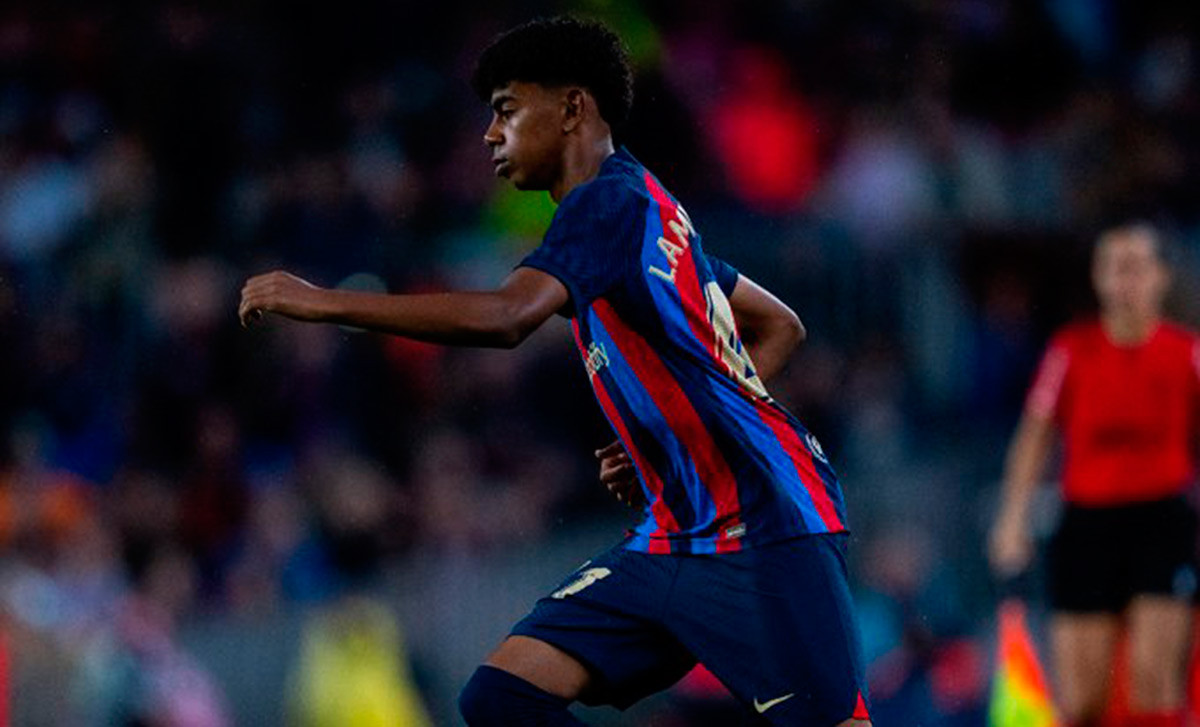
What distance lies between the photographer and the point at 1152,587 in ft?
27.1

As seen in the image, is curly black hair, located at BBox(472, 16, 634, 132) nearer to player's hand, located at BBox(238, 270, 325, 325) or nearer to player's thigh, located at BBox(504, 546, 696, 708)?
player's hand, located at BBox(238, 270, 325, 325)

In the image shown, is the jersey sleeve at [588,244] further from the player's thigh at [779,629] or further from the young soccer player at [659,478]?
the player's thigh at [779,629]

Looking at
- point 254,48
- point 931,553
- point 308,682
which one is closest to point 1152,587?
point 931,553

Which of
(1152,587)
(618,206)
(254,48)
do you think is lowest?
(1152,587)

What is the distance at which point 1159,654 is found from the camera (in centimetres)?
826

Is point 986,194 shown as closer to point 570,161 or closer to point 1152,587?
point 1152,587

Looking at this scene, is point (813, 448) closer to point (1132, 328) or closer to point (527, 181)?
point (527, 181)

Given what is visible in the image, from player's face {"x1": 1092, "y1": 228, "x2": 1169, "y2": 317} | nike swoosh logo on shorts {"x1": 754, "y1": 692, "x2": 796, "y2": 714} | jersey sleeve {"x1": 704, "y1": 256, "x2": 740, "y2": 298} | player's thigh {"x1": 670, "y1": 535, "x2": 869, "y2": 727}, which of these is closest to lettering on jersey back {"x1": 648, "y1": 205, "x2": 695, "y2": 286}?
jersey sleeve {"x1": 704, "y1": 256, "x2": 740, "y2": 298}

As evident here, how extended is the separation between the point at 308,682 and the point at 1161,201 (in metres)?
5.03

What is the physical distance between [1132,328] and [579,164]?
157 inches

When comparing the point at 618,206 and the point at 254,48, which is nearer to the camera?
the point at 618,206

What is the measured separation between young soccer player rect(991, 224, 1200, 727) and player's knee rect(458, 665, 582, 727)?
3865 millimetres

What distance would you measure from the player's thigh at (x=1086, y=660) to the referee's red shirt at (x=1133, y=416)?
45 centimetres

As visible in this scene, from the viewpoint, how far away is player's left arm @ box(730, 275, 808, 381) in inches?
222
